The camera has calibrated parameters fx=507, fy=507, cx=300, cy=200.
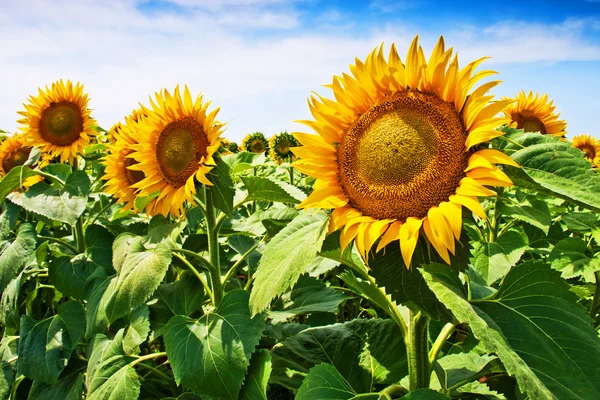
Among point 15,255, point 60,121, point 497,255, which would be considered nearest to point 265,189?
point 497,255

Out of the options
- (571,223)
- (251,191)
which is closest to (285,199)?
(251,191)

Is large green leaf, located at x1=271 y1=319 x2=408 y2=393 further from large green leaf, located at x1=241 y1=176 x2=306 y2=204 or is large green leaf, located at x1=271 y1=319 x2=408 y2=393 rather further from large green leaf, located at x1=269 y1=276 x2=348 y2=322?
large green leaf, located at x1=241 y1=176 x2=306 y2=204

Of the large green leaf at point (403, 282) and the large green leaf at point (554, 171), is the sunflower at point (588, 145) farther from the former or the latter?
the large green leaf at point (403, 282)

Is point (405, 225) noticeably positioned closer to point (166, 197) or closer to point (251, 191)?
point (251, 191)

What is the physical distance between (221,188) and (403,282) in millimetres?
1083

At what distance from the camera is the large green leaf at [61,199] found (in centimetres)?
299

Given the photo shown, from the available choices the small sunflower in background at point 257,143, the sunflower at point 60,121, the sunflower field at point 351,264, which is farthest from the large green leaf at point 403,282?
the small sunflower in background at point 257,143

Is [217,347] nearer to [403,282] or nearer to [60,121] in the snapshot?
[403,282]

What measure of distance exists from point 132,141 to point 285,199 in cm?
141

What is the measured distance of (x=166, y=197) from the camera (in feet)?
8.07

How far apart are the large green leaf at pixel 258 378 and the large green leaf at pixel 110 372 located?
54cm

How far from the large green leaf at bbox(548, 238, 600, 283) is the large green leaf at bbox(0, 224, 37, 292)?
3.25 m

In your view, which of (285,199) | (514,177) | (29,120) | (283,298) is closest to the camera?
(514,177)

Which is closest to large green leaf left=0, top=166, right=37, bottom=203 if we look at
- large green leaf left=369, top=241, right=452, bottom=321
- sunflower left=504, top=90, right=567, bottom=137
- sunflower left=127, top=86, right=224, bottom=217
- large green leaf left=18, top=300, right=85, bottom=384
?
large green leaf left=18, top=300, right=85, bottom=384
